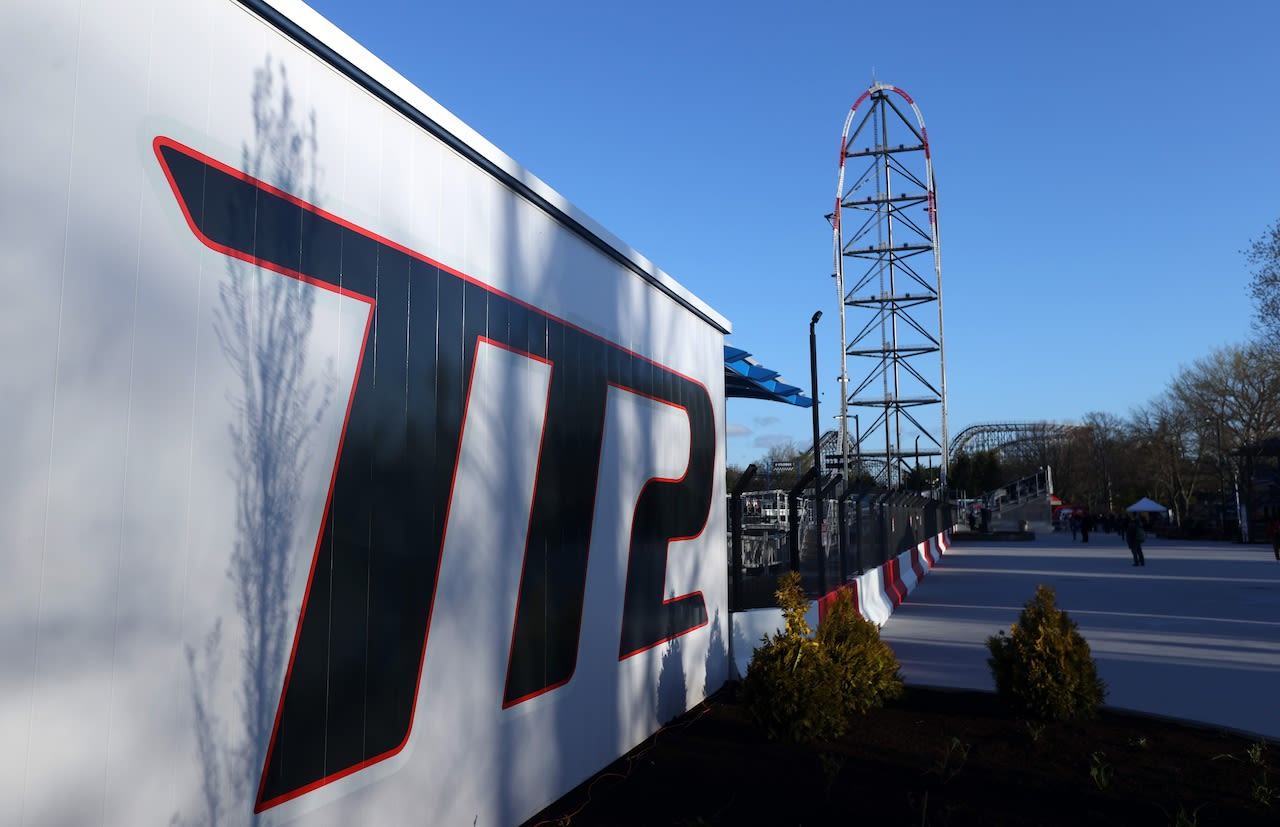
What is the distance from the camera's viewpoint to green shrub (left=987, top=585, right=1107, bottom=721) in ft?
24.5

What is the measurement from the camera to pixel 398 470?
455cm

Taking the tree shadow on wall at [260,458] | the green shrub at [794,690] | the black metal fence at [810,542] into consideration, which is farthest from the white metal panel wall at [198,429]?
the black metal fence at [810,542]

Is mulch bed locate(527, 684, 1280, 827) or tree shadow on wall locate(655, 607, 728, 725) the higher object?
tree shadow on wall locate(655, 607, 728, 725)

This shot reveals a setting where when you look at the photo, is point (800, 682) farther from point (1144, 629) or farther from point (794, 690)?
point (1144, 629)

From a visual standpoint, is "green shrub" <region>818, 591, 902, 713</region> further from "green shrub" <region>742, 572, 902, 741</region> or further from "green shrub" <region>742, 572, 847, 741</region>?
"green shrub" <region>742, 572, 847, 741</region>

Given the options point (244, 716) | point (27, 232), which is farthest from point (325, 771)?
point (27, 232)

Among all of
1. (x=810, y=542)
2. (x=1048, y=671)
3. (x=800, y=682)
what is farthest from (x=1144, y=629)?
(x=800, y=682)

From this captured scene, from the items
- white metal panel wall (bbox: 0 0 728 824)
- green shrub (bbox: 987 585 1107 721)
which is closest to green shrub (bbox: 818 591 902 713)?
green shrub (bbox: 987 585 1107 721)

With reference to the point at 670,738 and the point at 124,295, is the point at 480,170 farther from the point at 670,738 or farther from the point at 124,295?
the point at 670,738

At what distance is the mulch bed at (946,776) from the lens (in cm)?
543

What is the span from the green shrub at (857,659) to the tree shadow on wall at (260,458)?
480cm

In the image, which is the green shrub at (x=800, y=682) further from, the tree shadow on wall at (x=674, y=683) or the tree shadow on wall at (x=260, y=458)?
the tree shadow on wall at (x=260, y=458)

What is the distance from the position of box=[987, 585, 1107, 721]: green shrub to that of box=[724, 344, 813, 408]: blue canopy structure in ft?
15.4

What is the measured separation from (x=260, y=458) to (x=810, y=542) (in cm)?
996
